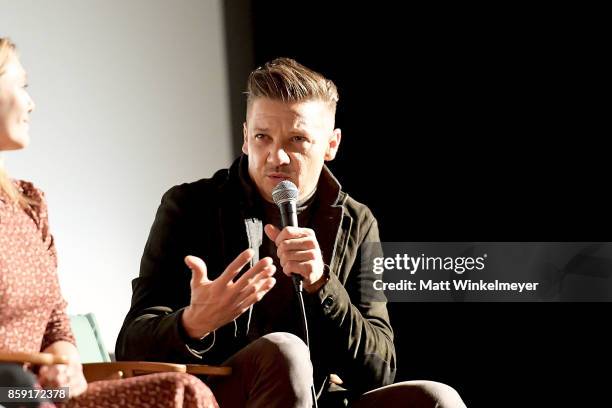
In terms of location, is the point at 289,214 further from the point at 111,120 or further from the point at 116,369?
the point at 111,120

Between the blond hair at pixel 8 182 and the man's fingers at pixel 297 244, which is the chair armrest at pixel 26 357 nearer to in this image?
the blond hair at pixel 8 182

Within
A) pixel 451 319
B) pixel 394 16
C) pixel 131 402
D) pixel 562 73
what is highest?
pixel 394 16

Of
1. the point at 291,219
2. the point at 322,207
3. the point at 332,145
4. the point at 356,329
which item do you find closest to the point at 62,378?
the point at 291,219

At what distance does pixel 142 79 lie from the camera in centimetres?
278

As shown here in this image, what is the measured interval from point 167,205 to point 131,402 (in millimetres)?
651

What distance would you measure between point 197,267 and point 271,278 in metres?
0.13

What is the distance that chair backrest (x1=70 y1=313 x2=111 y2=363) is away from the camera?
2.21m

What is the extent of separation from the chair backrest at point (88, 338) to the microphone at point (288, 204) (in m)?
0.72

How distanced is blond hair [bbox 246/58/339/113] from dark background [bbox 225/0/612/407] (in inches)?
41.4

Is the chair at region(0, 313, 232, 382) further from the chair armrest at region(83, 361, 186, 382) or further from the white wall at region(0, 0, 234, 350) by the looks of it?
the white wall at region(0, 0, 234, 350)

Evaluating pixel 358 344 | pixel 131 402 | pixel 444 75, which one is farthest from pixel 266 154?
pixel 444 75

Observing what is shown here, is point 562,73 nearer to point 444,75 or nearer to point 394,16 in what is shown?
point 444,75

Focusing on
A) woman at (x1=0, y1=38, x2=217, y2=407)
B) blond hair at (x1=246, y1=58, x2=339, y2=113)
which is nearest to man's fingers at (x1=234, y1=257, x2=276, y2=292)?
woman at (x1=0, y1=38, x2=217, y2=407)

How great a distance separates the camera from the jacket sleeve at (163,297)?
1.71 metres
